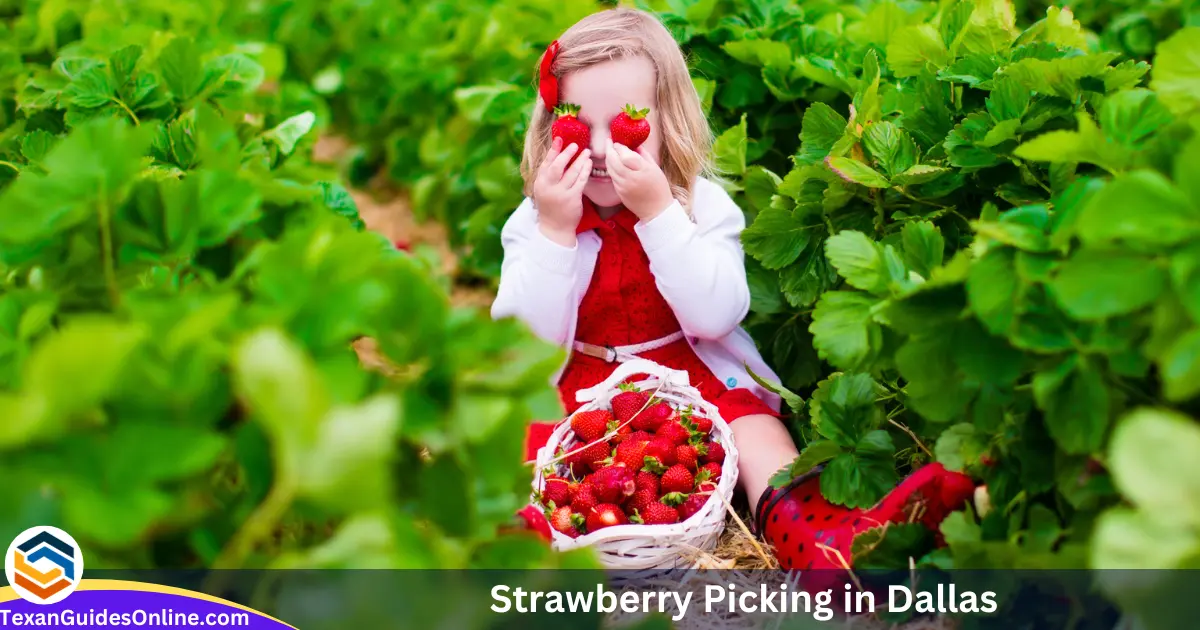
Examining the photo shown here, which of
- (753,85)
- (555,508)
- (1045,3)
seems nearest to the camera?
(555,508)

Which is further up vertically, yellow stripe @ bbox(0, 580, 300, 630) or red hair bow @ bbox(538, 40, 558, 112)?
red hair bow @ bbox(538, 40, 558, 112)

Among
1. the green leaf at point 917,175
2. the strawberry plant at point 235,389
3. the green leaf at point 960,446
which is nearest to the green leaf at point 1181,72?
the green leaf at point 960,446

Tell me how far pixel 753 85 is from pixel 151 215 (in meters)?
1.84

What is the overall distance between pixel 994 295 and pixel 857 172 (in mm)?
729

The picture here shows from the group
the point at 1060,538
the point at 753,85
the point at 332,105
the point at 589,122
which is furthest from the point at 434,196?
the point at 1060,538

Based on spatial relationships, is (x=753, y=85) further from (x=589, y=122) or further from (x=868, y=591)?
(x=868, y=591)

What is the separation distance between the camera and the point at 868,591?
178 centimetres

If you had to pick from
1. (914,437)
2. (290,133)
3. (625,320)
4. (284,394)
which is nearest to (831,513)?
(914,437)

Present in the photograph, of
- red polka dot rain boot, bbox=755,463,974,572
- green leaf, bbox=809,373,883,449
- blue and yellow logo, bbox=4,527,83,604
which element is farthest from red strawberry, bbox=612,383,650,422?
blue and yellow logo, bbox=4,527,83,604

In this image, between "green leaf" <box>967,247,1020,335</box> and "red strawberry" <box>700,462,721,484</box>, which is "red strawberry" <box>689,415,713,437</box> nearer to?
"red strawberry" <box>700,462,721,484</box>

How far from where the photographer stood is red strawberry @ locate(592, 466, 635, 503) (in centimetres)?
202

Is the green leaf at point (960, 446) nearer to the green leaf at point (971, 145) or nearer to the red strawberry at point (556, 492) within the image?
the green leaf at point (971, 145)

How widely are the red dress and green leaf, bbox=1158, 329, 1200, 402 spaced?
131 cm

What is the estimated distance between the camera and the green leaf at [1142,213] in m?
1.08
